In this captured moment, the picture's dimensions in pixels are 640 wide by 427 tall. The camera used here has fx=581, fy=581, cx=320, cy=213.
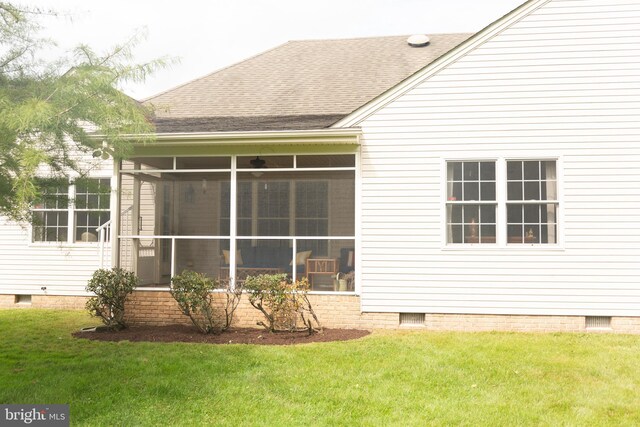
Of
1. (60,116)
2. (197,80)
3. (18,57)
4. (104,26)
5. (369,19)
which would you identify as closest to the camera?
(60,116)

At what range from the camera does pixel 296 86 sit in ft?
43.3

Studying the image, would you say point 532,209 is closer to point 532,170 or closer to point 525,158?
point 532,170

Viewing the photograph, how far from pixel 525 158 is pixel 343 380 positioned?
529 centimetres

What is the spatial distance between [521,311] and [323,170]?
4.16m

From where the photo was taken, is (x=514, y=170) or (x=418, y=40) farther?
(x=418, y=40)

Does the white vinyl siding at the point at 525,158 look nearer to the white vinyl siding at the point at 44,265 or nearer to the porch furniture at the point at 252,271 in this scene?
the porch furniture at the point at 252,271

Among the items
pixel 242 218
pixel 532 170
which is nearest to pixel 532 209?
pixel 532 170

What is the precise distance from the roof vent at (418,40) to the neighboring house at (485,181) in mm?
4984

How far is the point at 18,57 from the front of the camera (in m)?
6.36

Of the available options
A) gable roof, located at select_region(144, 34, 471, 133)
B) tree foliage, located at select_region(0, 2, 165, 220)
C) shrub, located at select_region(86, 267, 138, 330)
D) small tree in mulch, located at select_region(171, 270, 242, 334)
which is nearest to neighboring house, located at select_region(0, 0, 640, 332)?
gable roof, located at select_region(144, 34, 471, 133)

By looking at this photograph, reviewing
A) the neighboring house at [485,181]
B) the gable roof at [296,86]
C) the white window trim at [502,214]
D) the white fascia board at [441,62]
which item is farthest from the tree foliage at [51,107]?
the white window trim at [502,214]

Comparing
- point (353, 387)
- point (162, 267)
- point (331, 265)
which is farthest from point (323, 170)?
point (353, 387)

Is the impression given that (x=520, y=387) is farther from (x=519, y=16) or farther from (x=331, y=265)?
(x=519, y=16)

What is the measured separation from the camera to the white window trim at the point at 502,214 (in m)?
9.62
